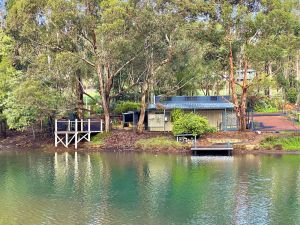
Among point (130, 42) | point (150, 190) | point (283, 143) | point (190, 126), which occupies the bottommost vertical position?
point (150, 190)

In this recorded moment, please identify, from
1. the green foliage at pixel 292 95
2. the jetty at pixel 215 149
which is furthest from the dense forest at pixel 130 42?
the green foliage at pixel 292 95

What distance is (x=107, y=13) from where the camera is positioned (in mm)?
38406

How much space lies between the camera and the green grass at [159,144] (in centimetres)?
4047

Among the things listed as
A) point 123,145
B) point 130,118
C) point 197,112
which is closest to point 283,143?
point 197,112

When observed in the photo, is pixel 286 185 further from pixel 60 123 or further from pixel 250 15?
pixel 60 123

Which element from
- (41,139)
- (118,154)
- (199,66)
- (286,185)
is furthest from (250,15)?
(41,139)

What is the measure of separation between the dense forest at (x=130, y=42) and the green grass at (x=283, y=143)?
3.94 metres

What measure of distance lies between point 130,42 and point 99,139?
9.39 meters

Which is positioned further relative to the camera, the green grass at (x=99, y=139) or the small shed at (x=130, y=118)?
the small shed at (x=130, y=118)

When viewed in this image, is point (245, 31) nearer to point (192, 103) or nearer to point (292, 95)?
point (192, 103)

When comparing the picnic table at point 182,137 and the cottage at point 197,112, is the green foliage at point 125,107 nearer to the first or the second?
the cottage at point 197,112

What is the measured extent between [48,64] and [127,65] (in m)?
7.50

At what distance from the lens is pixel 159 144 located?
41.2 meters

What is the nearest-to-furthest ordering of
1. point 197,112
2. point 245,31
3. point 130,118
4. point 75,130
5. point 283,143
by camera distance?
point 283,143
point 245,31
point 75,130
point 197,112
point 130,118
